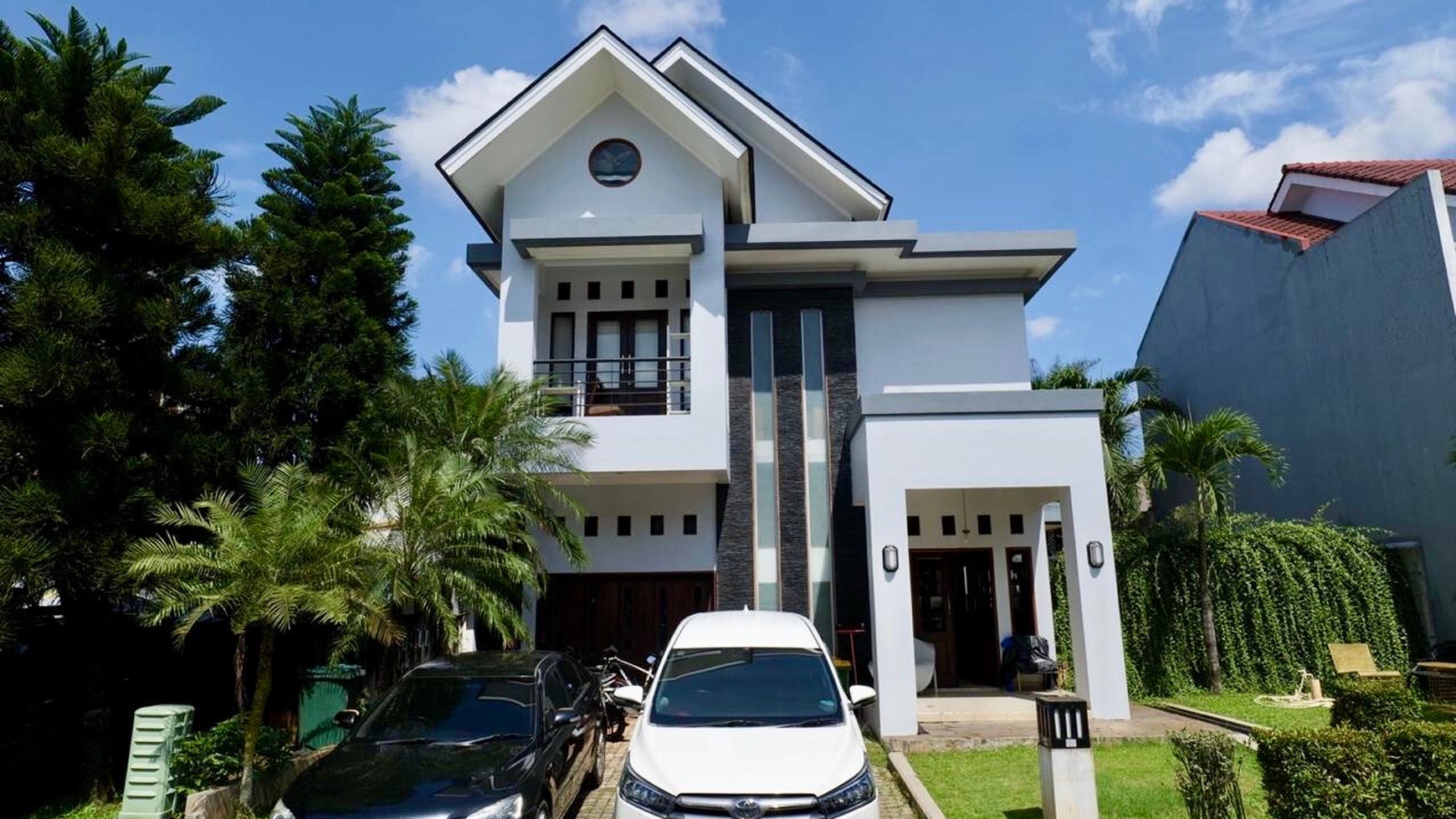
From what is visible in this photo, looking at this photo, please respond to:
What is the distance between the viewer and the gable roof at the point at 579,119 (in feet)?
41.2

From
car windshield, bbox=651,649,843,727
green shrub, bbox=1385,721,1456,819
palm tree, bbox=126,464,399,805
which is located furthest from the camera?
palm tree, bbox=126,464,399,805

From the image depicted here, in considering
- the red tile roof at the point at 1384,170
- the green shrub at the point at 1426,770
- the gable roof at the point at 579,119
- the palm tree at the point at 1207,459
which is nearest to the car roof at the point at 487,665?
the green shrub at the point at 1426,770

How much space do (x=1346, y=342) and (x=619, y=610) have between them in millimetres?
14020

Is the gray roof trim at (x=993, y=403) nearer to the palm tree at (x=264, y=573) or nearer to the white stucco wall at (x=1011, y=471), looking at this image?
the white stucco wall at (x=1011, y=471)

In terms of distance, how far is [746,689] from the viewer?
21.0ft

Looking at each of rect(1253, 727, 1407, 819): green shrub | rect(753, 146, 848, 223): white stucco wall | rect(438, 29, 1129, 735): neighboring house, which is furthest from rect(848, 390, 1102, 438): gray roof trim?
rect(1253, 727, 1407, 819): green shrub

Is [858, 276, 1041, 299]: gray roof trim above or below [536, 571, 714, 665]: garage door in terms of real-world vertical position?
above

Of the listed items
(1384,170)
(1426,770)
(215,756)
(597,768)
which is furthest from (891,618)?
(1384,170)

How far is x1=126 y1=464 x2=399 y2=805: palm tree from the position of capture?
289 inches

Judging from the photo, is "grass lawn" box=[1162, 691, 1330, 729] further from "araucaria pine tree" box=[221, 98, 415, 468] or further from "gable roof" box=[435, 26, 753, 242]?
"araucaria pine tree" box=[221, 98, 415, 468]

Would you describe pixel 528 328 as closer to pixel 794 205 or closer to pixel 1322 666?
pixel 794 205

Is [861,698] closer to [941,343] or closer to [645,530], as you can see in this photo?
[645,530]

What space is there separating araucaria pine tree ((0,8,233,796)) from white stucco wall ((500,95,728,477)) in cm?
419

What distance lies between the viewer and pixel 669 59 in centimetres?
1434
